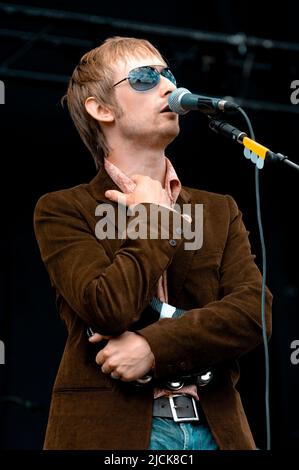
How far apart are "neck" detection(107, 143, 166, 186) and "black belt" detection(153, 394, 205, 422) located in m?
0.66

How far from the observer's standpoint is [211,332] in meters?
2.35

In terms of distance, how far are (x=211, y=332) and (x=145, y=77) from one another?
0.78 meters

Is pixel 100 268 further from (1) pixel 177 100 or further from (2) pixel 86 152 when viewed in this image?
(2) pixel 86 152

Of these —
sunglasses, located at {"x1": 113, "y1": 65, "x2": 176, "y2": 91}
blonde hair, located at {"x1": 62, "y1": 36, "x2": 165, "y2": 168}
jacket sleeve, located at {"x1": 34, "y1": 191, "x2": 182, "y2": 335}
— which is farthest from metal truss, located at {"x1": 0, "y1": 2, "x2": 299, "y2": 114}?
jacket sleeve, located at {"x1": 34, "y1": 191, "x2": 182, "y2": 335}

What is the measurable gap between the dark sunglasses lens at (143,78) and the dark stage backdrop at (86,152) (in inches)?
127

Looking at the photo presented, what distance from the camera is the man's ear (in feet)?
8.86

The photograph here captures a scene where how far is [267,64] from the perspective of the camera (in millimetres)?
6336

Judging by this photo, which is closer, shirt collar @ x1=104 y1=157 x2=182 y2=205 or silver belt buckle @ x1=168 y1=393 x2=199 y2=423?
silver belt buckle @ x1=168 y1=393 x2=199 y2=423

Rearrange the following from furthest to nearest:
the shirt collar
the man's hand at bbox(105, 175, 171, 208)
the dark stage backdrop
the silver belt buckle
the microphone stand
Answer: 1. the dark stage backdrop
2. the shirt collar
3. the man's hand at bbox(105, 175, 171, 208)
4. the silver belt buckle
5. the microphone stand

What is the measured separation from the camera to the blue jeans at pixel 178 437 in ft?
7.61

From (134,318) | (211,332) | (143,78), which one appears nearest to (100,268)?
(134,318)

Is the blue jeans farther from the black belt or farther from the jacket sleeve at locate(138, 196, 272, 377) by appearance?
the jacket sleeve at locate(138, 196, 272, 377)

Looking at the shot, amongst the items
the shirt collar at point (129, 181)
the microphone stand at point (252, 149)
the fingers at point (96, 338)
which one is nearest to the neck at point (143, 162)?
the shirt collar at point (129, 181)

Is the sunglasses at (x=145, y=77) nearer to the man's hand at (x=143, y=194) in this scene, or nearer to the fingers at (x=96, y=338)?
the man's hand at (x=143, y=194)
